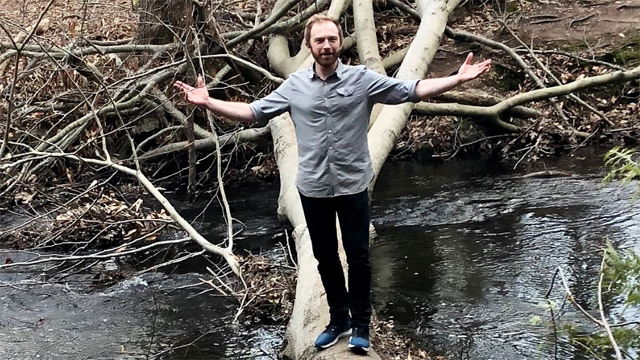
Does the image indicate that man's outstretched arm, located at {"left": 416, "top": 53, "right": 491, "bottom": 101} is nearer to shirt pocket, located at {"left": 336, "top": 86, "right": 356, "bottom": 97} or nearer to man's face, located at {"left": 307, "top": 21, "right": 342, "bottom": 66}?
shirt pocket, located at {"left": 336, "top": 86, "right": 356, "bottom": 97}

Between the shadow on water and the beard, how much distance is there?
85.3 inches

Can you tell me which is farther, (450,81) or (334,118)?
(334,118)

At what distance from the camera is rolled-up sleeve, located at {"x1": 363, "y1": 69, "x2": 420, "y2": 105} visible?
3990 millimetres

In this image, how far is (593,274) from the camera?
624 centimetres

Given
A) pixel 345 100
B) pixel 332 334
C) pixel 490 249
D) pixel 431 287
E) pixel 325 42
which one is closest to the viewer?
pixel 325 42

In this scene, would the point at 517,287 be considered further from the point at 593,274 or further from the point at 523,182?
the point at 523,182

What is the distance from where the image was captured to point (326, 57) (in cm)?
392

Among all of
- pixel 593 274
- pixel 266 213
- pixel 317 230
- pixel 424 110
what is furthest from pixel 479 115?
pixel 317 230

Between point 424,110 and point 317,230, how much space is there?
6.06 m

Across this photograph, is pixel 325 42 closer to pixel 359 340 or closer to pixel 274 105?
pixel 274 105

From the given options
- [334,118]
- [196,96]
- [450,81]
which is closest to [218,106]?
[196,96]

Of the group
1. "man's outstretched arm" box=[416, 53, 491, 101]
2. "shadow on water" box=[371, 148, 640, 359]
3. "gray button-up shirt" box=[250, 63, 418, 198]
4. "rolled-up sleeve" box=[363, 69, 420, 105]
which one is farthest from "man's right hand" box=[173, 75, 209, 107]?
"shadow on water" box=[371, 148, 640, 359]

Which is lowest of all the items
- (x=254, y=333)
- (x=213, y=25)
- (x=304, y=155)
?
(x=254, y=333)

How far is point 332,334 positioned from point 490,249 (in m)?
→ 3.17
